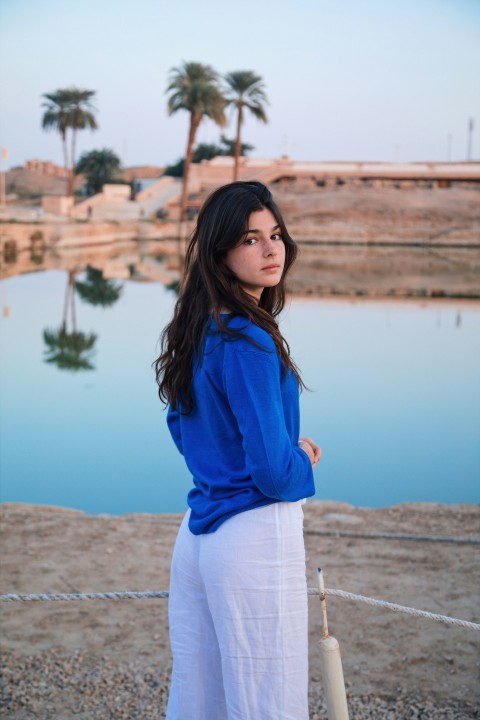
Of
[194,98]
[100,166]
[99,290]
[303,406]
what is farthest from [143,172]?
[303,406]

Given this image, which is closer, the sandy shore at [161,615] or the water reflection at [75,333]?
the sandy shore at [161,615]

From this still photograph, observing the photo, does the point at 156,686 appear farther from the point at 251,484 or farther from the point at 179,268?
the point at 179,268

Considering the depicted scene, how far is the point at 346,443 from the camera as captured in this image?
31.4 ft

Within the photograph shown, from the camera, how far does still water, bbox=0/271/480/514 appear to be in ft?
27.1

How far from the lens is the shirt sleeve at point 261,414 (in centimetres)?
179

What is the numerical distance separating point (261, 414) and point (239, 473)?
189 millimetres

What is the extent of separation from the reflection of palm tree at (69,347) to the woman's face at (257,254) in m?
12.6

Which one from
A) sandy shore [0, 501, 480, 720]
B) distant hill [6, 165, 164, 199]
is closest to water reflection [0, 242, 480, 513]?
sandy shore [0, 501, 480, 720]

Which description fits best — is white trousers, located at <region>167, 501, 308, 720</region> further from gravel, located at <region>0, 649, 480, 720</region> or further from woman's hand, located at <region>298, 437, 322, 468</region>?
gravel, located at <region>0, 649, 480, 720</region>

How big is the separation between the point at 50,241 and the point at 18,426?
2668 cm

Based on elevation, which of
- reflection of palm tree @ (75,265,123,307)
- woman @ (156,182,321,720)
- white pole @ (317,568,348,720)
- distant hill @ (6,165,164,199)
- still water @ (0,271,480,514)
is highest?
distant hill @ (6,165,164,199)

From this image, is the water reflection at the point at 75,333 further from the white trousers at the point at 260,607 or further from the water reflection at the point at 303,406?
the white trousers at the point at 260,607

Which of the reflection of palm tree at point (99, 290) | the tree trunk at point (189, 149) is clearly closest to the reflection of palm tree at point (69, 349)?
the reflection of palm tree at point (99, 290)

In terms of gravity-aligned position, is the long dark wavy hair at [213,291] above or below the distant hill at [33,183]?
below
